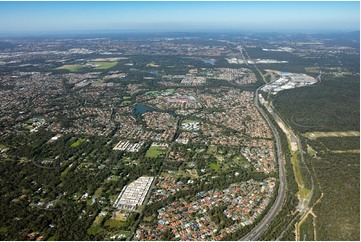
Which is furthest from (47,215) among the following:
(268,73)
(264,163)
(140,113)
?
(268,73)

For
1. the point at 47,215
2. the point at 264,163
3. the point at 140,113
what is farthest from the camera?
the point at 140,113

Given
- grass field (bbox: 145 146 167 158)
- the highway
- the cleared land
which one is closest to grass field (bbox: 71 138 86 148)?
grass field (bbox: 145 146 167 158)

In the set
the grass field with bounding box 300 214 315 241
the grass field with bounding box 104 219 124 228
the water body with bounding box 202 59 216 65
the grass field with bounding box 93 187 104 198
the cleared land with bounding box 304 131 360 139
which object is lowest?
the grass field with bounding box 300 214 315 241

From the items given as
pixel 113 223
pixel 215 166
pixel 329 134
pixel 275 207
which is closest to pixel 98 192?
pixel 113 223

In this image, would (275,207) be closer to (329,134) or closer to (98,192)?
(98,192)

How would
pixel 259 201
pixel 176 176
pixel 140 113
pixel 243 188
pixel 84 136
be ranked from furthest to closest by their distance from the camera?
pixel 140 113 < pixel 84 136 < pixel 176 176 < pixel 243 188 < pixel 259 201

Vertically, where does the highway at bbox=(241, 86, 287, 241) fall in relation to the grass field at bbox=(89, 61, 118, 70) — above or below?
below

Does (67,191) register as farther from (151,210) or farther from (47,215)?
(151,210)

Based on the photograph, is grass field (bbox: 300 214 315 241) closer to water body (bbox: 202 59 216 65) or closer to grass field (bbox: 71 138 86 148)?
grass field (bbox: 71 138 86 148)
